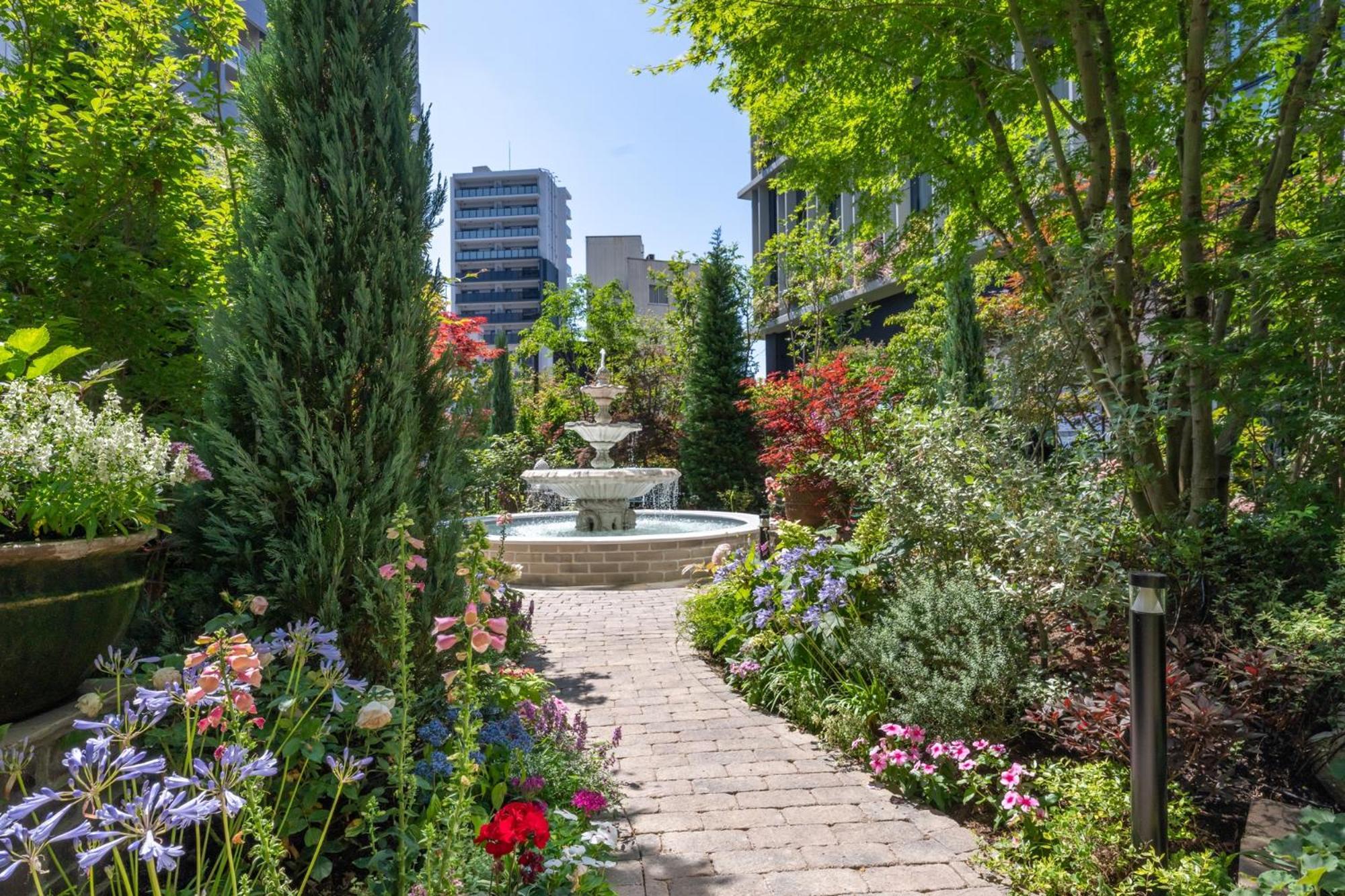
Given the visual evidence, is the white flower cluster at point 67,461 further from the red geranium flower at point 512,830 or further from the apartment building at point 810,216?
the apartment building at point 810,216

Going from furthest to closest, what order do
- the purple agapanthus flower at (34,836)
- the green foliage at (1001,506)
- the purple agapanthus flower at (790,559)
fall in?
the purple agapanthus flower at (790,559), the green foliage at (1001,506), the purple agapanthus flower at (34,836)

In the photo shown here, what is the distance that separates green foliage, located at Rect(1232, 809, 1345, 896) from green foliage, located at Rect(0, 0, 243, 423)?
14.8ft

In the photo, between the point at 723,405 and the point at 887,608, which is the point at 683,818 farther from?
the point at 723,405

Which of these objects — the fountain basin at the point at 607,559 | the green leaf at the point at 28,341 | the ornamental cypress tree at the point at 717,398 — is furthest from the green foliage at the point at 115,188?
the ornamental cypress tree at the point at 717,398

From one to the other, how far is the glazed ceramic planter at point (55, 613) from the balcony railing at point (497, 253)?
7642cm

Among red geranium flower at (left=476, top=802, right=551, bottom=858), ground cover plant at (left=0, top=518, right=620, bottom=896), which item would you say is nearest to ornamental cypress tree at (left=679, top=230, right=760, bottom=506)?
ground cover plant at (left=0, top=518, right=620, bottom=896)

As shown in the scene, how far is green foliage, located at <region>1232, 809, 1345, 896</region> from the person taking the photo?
180 cm

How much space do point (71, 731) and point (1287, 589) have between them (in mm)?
4721

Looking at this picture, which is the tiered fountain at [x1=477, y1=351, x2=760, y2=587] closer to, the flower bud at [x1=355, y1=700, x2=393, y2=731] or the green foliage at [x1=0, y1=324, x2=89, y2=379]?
the green foliage at [x1=0, y1=324, x2=89, y2=379]

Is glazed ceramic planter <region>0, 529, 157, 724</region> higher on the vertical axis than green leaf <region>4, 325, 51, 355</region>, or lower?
lower

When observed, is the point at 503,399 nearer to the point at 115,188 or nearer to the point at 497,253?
the point at 115,188

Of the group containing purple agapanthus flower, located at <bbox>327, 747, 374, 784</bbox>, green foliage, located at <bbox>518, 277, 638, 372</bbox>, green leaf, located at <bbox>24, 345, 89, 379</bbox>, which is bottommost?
purple agapanthus flower, located at <bbox>327, 747, 374, 784</bbox>

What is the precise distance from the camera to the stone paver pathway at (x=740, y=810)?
265 centimetres

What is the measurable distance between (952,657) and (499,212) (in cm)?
7916
